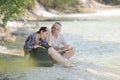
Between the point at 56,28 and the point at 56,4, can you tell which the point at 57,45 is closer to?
the point at 56,28

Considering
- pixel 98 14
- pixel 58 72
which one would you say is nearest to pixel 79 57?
pixel 58 72

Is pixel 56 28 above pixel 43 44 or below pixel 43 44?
above

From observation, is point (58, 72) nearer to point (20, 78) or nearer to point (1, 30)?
point (20, 78)

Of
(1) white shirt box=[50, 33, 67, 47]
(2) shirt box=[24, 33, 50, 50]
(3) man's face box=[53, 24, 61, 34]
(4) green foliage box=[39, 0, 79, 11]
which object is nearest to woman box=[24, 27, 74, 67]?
(2) shirt box=[24, 33, 50, 50]

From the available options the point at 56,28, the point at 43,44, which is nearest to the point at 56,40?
the point at 56,28

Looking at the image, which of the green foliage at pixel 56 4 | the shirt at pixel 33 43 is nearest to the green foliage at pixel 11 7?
the shirt at pixel 33 43

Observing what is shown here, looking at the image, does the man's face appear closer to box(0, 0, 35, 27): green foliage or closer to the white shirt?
the white shirt


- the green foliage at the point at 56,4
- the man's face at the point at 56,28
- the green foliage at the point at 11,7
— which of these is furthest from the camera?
the green foliage at the point at 56,4

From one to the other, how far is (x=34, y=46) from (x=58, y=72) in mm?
1222

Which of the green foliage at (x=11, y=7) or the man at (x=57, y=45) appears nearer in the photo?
the man at (x=57, y=45)

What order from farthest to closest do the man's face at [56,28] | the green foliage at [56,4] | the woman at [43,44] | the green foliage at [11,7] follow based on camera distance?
the green foliage at [56,4] → the green foliage at [11,7] → the man's face at [56,28] → the woman at [43,44]

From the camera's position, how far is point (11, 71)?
1138cm

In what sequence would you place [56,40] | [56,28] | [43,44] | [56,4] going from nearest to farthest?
[43,44]
[56,28]
[56,40]
[56,4]

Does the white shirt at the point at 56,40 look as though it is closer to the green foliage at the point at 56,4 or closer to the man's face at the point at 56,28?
the man's face at the point at 56,28
